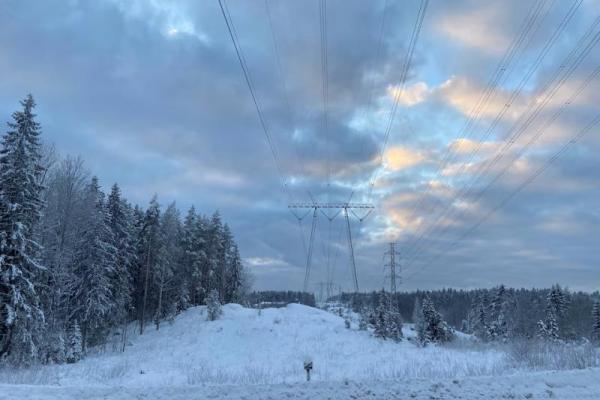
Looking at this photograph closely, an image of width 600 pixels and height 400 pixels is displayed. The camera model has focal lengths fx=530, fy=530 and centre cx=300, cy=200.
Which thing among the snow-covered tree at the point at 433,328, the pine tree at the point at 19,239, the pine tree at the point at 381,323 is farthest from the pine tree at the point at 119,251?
the snow-covered tree at the point at 433,328

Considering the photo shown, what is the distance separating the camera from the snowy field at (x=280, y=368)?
13.2 metres

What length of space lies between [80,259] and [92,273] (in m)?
1.98

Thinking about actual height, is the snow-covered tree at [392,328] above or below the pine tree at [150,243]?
below

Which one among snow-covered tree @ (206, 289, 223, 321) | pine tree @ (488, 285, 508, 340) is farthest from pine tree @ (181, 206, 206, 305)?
pine tree @ (488, 285, 508, 340)

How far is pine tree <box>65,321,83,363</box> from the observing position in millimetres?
43469

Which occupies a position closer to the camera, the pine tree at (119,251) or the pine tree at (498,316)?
the pine tree at (119,251)

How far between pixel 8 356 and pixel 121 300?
24186mm

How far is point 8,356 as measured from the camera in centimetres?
3222

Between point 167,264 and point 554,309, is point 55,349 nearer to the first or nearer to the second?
point 167,264

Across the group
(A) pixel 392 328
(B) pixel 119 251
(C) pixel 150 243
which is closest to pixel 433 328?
(A) pixel 392 328

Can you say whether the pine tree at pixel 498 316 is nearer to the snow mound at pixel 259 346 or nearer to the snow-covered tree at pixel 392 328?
the snow-covered tree at pixel 392 328

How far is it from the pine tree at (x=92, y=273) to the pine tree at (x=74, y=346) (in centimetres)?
294

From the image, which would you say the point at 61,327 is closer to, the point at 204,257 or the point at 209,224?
the point at 204,257

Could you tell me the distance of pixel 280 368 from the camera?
40.1 metres
